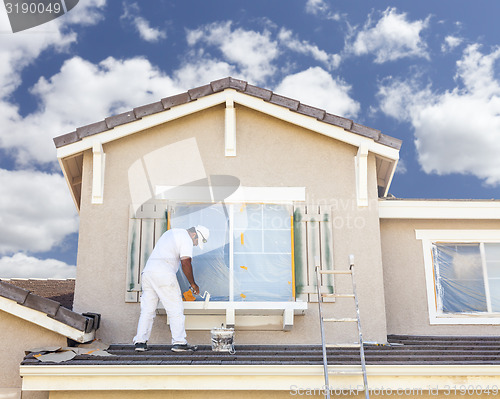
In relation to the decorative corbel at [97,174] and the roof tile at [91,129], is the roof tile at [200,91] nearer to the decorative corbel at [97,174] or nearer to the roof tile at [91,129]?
the roof tile at [91,129]

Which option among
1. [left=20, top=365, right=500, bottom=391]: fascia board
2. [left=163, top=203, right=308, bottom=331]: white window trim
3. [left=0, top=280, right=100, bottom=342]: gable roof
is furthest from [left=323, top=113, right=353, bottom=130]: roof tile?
[left=0, top=280, right=100, bottom=342]: gable roof

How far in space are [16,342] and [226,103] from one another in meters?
4.49

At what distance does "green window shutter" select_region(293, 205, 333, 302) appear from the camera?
789cm

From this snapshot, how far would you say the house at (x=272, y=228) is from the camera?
7824mm

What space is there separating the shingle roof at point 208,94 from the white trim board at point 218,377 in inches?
137

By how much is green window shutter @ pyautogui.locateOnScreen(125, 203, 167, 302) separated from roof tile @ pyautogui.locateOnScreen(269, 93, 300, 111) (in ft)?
7.61

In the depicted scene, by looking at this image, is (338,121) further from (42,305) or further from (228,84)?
(42,305)

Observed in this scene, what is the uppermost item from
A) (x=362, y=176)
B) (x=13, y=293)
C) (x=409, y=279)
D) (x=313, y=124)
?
(x=313, y=124)

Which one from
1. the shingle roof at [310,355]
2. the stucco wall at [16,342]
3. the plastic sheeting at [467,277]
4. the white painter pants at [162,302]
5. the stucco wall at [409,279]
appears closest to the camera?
the shingle roof at [310,355]

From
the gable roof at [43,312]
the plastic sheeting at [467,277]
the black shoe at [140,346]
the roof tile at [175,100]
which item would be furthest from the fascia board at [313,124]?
the gable roof at [43,312]

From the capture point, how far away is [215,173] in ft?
27.3

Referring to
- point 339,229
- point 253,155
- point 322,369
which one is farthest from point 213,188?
point 322,369

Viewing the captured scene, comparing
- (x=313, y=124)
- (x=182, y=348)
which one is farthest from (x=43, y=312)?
(x=313, y=124)

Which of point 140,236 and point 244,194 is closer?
point 140,236
